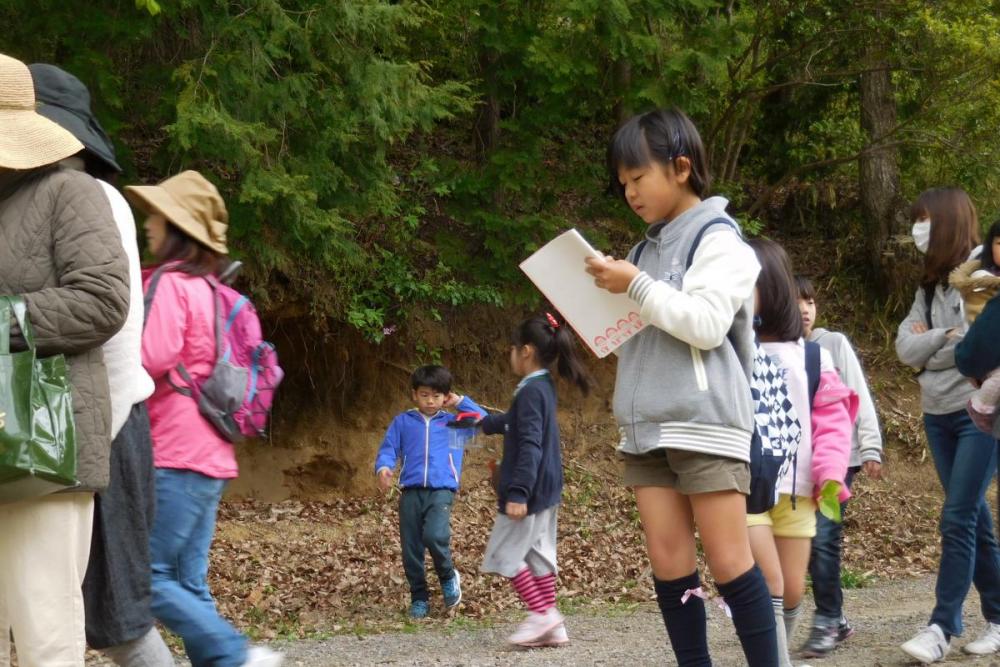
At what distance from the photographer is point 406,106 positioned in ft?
32.3

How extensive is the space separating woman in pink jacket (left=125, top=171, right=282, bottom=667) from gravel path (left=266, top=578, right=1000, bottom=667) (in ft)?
8.16

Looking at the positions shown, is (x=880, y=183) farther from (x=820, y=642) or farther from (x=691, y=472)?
(x=691, y=472)

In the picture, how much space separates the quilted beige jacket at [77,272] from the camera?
11.3 feet

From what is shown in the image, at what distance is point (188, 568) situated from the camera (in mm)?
4391

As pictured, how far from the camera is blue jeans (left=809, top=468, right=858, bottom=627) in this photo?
21.4 ft

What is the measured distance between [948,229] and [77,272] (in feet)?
14.6

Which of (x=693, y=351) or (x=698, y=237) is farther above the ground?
(x=698, y=237)

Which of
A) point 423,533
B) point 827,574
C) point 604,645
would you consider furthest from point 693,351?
point 423,533

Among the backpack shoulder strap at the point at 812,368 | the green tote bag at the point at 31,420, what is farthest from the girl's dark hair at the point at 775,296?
the green tote bag at the point at 31,420

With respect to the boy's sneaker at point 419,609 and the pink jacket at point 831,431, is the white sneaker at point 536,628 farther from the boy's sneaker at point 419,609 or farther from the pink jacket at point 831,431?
the pink jacket at point 831,431

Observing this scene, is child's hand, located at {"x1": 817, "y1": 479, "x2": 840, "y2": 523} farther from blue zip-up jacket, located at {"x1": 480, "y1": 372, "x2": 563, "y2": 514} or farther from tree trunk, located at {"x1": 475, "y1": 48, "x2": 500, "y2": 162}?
tree trunk, located at {"x1": 475, "y1": 48, "x2": 500, "y2": 162}

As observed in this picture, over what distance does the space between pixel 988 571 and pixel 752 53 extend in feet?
30.3

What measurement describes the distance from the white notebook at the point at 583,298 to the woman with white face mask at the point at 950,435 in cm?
267

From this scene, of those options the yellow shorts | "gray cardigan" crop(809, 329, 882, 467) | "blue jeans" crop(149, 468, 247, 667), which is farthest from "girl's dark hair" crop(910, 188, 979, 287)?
"blue jeans" crop(149, 468, 247, 667)
